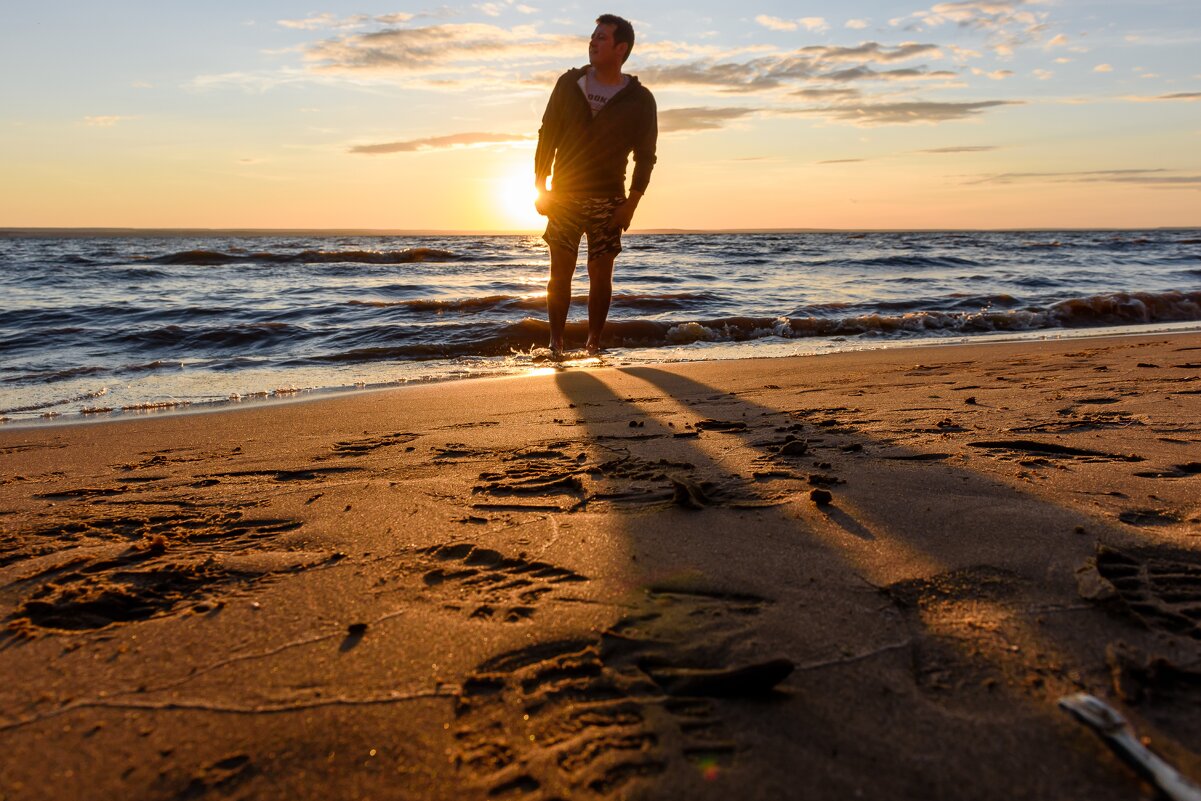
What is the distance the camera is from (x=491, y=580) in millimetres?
1613

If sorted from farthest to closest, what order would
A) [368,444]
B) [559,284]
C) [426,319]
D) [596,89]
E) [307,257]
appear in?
[307,257] < [426,319] < [559,284] < [596,89] < [368,444]

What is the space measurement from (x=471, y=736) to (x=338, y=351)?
585 centimetres

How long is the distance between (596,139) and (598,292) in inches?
40.5

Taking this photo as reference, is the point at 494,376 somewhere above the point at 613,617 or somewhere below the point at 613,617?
below

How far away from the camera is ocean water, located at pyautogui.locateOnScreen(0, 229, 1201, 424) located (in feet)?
18.2

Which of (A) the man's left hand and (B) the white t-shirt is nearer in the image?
(B) the white t-shirt

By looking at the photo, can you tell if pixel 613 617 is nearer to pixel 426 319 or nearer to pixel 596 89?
pixel 596 89

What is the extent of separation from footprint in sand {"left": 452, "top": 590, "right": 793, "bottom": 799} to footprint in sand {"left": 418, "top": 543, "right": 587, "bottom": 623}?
0.56ft

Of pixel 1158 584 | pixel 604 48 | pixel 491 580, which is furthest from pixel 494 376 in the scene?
pixel 1158 584

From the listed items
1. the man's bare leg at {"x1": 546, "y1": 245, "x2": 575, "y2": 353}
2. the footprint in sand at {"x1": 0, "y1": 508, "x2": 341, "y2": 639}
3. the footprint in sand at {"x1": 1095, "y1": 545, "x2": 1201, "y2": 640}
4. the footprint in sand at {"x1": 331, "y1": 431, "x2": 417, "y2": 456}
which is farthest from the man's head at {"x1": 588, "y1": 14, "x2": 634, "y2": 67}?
the footprint in sand at {"x1": 1095, "y1": 545, "x2": 1201, "y2": 640}

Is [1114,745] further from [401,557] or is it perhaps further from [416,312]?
[416,312]

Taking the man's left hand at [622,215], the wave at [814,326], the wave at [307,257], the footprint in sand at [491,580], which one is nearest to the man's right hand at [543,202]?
the man's left hand at [622,215]

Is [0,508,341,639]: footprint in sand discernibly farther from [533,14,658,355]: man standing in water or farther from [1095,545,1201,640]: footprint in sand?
[533,14,658,355]: man standing in water

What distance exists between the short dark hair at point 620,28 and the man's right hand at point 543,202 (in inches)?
39.1
